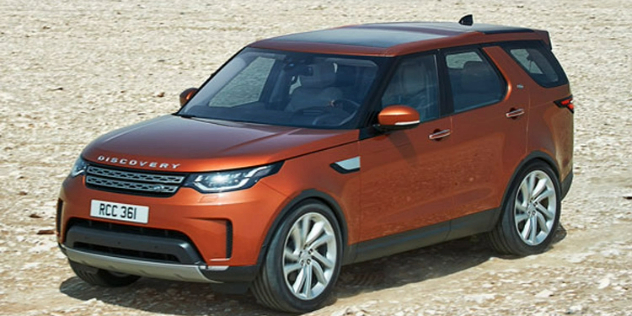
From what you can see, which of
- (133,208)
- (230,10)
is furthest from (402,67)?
(230,10)

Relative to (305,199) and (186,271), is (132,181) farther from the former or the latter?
(305,199)

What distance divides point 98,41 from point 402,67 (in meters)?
13.2

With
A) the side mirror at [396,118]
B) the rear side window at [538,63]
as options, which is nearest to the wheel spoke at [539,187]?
the rear side window at [538,63]

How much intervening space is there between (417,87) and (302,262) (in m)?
1.60

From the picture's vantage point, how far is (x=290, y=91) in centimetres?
812

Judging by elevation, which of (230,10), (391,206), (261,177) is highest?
(261,177)

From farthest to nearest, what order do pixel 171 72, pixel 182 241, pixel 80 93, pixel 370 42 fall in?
pixel 171 72, pixel 80 93, pixel 370 42, pixel 182 241

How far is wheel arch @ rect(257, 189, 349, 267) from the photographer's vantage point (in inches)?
276

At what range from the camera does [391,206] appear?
784cm

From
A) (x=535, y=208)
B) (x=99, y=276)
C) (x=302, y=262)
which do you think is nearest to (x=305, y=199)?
(x=302, y=262)

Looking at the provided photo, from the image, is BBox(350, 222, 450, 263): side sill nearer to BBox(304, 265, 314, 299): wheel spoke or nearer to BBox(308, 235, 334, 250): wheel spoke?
BBox(308, 235, 334, 250): wheel spoke

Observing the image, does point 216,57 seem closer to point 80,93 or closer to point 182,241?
point 80,93

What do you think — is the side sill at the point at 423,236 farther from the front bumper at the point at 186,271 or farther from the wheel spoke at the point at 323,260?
the front bumper at the point at 186,271

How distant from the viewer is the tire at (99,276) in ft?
25.5
